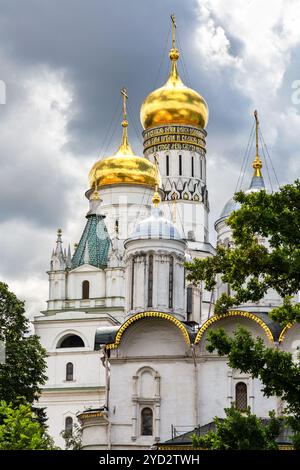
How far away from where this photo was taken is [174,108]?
215 ft

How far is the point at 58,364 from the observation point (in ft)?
179

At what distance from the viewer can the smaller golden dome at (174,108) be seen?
214 feet

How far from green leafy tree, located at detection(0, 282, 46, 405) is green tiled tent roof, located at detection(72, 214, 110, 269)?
60.6ft

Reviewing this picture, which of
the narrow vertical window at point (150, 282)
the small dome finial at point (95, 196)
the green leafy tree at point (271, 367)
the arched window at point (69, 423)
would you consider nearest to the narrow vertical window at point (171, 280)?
the narrow vertical window at point (150, 282)

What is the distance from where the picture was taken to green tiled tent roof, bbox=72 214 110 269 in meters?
57.5

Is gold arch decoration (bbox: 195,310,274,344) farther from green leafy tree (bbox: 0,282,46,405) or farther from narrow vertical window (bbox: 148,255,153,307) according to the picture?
green leafy tree (bbox: 0,282,46,405)

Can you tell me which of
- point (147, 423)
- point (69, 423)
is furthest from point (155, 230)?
point (69, 423)

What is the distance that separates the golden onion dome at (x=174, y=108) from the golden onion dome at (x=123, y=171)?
472 cm

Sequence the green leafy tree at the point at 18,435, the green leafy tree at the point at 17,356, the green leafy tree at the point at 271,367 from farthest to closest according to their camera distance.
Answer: the green leafy tree at the point at 17,356, the green leafy tree at the point at 18,435, the green leafy tree at the point at 271,367

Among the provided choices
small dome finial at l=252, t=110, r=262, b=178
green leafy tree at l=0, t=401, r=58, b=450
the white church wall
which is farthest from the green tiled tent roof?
green leafy tree at l=0, t=401, r=58, b=450

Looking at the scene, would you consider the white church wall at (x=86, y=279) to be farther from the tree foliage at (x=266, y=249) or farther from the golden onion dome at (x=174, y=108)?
the tree foliage at (x=266, y=249)

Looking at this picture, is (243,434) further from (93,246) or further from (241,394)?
(93,246)

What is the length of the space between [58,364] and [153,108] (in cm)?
1812

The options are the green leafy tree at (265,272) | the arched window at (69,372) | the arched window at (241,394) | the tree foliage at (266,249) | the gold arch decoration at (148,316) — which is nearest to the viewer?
the green leafy tree at (265,272)
